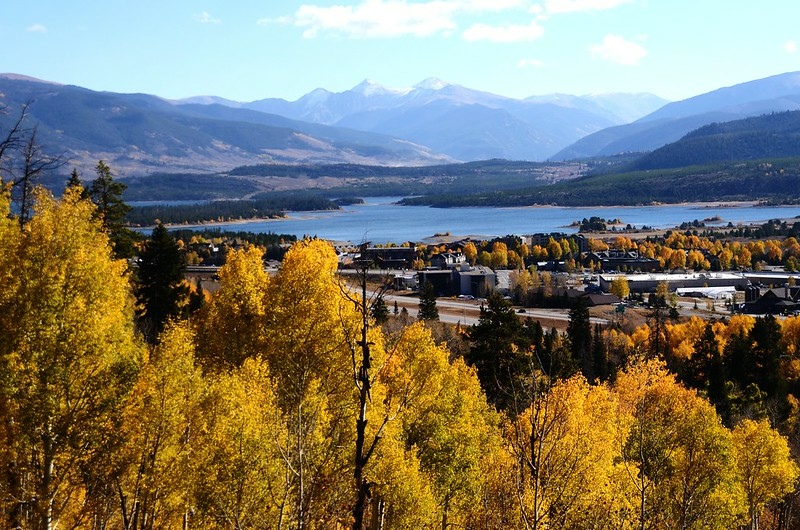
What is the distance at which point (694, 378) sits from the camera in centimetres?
4247

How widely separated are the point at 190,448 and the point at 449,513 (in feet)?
27.2

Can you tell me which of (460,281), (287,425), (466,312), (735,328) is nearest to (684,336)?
(735,328)

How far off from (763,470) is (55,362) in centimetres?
2060

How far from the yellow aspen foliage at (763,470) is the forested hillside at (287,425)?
2.7 inches

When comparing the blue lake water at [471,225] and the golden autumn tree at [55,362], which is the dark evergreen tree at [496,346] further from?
the blue lake water at [471,225]

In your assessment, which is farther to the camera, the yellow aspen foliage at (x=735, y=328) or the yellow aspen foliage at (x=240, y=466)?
the yellow aspen foliage at (x=735, y=328)

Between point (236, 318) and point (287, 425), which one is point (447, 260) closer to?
point (236, 318)

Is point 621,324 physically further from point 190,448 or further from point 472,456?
point 190,448

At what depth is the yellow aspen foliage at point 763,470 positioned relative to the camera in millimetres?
23672

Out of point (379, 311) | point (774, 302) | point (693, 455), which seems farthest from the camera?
point (774, 302)

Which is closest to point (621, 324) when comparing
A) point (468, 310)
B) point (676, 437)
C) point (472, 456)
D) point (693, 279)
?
point (468, 310)

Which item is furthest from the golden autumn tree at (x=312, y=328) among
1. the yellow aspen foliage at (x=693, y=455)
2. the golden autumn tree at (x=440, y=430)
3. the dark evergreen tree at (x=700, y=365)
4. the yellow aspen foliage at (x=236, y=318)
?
the dark evergreen tree at (x=700, y=365)

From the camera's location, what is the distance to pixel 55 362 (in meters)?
11.5

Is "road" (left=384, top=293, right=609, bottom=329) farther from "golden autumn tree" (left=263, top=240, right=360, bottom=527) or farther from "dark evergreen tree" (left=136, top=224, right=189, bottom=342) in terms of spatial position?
"golden autumn tree" (left=263, top=240, right=360, bottom=527)
